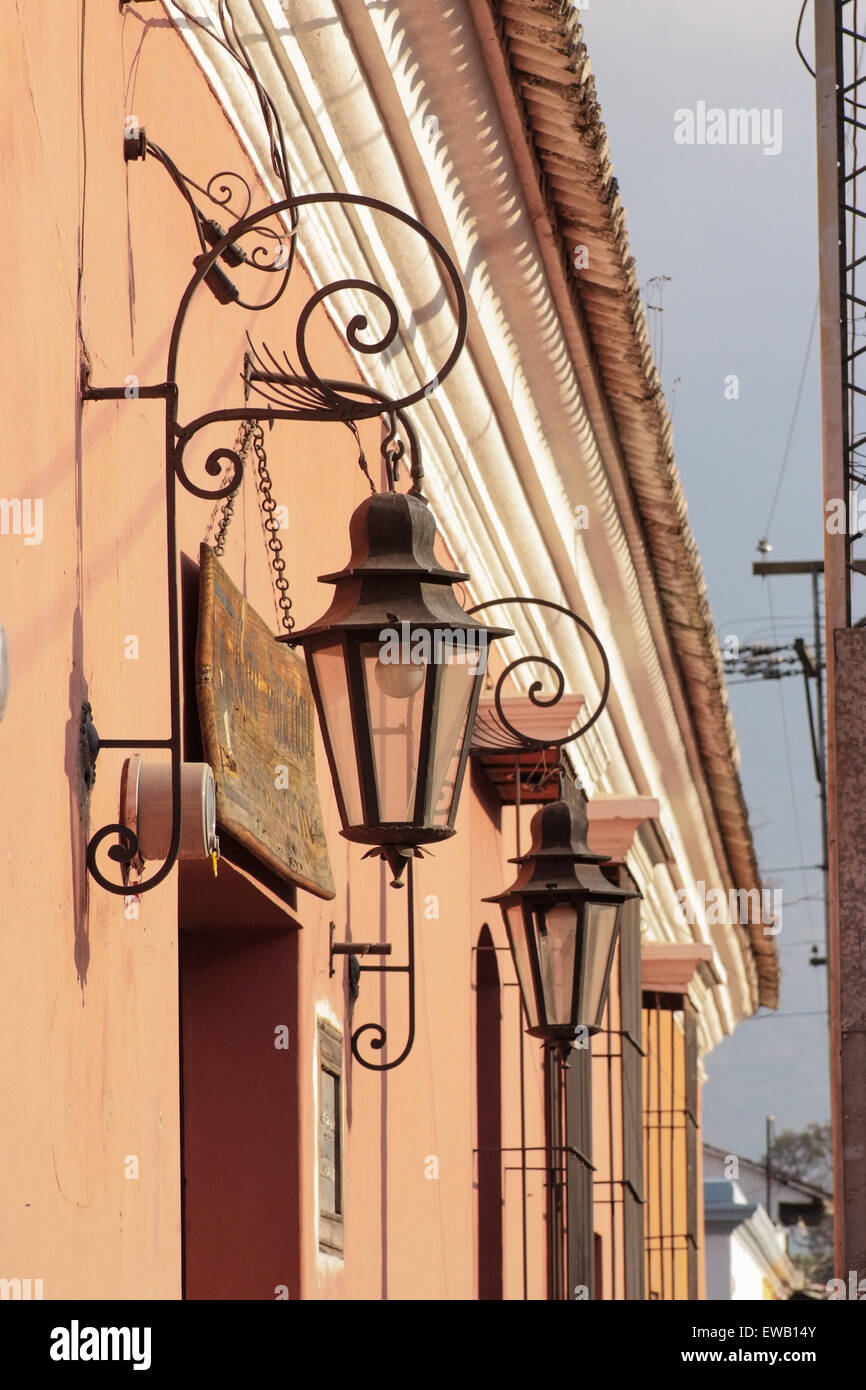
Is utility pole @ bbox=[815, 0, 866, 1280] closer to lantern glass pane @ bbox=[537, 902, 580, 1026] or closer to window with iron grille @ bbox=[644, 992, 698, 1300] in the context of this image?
lantern glass pane @ bbox=[537, 902, 580, 1026]

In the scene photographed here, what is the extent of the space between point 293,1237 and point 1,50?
297 cm

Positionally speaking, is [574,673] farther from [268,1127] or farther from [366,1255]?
[268,1127]

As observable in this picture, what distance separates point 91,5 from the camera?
12.8 ft

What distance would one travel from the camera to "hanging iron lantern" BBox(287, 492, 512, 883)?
3.79 metres

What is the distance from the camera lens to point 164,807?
3717 millimetres

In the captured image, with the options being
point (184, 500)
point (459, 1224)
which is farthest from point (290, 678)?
point (459, 1224)

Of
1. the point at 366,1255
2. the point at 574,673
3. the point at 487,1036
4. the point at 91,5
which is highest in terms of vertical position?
the point at 574,673

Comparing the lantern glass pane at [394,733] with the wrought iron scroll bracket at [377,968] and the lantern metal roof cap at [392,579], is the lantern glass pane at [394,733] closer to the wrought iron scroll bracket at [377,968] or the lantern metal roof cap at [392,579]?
the lantern metal roof cap at [392,579]

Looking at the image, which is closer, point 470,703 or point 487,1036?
point 470,703

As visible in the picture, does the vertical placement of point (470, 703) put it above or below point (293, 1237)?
above

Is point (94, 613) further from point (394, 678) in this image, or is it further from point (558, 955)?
point (558, 955)

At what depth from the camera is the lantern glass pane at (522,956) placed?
6.50 m

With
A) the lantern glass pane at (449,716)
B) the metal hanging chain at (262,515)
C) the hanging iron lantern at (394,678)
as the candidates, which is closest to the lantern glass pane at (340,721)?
the hanging iron lantern at (394,678)

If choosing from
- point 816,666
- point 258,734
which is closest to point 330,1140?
point 258,734
